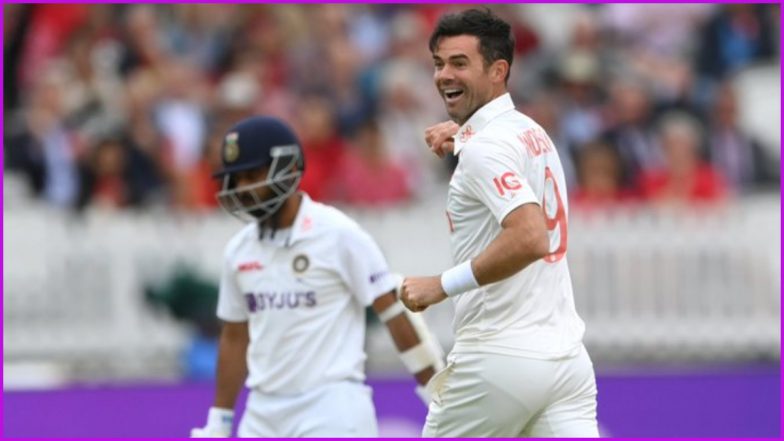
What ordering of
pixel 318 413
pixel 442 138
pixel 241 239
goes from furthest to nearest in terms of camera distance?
pixel 241 239 → pixel 318 413 → pixel 442 138

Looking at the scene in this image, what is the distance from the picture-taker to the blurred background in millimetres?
11938

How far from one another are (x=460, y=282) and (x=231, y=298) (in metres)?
2.00

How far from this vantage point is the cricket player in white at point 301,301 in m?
6.26

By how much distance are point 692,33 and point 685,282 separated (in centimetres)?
223

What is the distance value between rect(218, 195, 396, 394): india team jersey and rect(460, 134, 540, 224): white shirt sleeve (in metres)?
1.47

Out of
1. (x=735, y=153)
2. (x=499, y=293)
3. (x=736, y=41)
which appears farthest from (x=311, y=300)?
(x=736, y=41)

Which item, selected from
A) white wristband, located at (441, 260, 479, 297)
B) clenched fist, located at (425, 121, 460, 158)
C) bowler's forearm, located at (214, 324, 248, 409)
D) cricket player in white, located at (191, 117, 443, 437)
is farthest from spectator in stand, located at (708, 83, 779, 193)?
white wristband, located at (441, 260, 479, 297)

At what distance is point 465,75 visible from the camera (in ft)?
16.3

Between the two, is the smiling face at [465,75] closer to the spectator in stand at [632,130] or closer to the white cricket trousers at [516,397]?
the white cricket trousers at [516,397]

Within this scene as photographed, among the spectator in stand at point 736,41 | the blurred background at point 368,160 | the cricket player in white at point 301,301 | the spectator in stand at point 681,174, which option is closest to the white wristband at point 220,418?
the cricket player in white at point 301,301

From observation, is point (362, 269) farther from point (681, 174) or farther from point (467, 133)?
point (681, 174)

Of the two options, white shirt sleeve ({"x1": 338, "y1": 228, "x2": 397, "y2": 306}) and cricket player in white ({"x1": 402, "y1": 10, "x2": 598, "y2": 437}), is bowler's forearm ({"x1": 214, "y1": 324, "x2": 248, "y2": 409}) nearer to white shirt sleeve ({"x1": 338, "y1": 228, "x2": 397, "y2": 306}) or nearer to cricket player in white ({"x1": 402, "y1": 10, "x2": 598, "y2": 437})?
white shirt sleeve ({"x1": 338, "y1": 228, "x2": 397, "y2": 306})

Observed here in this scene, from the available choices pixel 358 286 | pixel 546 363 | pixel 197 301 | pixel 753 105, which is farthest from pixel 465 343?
pixel 753 105

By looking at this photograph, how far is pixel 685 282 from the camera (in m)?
12.0
